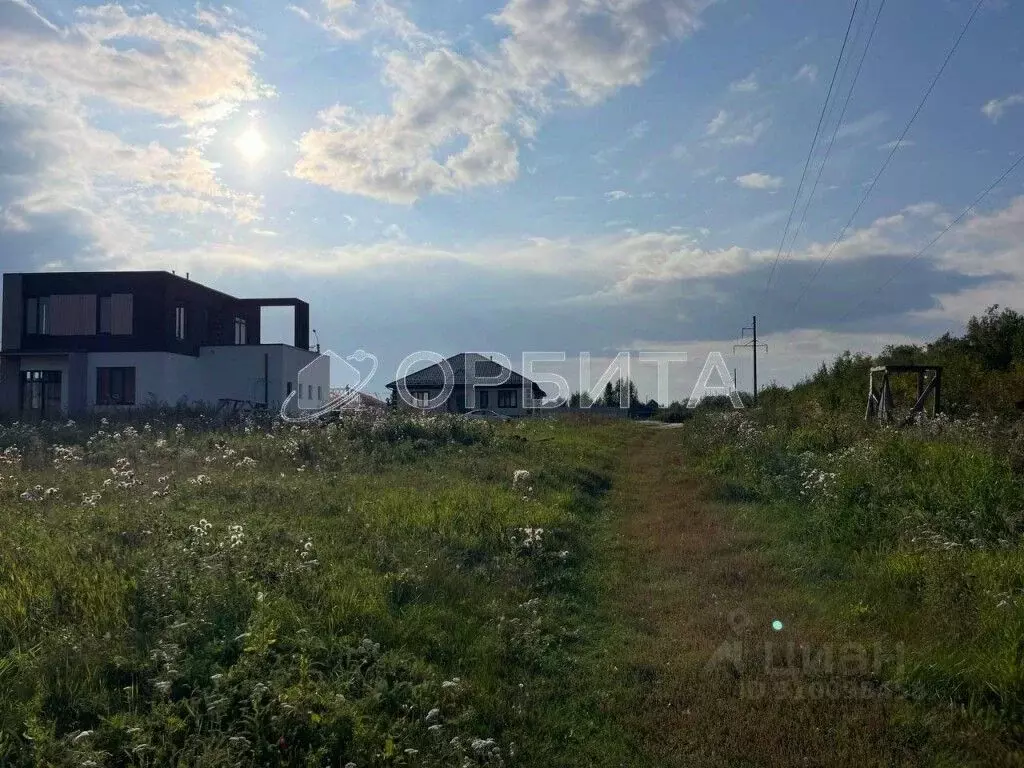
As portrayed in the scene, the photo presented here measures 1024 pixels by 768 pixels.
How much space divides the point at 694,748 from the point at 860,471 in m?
6.92

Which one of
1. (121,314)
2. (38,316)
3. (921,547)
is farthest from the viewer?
(38,316)

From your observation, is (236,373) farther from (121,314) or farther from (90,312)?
(90,312)

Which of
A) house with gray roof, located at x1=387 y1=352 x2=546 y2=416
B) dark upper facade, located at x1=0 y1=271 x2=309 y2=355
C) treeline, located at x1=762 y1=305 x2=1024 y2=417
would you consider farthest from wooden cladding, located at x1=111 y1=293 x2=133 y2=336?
treeline, located at x1=762 y1=305 x2=1024 y2=417

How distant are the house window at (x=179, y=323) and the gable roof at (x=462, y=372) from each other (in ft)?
64.1

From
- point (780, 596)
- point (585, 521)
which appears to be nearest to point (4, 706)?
point (780, 596)

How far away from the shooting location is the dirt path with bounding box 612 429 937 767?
4.68m

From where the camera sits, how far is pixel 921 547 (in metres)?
7.46

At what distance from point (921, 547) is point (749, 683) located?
289cm

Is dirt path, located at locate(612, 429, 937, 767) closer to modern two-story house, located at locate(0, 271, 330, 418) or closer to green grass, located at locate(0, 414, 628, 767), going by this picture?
green grass, located at locate(0, 414, 628, 767)

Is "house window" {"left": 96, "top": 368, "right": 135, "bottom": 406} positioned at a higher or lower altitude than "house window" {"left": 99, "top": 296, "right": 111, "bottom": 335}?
lower

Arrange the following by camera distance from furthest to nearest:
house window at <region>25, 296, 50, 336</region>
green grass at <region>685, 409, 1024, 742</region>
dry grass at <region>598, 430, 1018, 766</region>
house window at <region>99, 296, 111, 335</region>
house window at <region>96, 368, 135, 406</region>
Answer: house window at <region>25, 296, 50, 336</region> → house window at <region>99, 296, 111, 335</region> → house window at <region>96, 368, 135, 406</region> → green grass at <region>685, 409, 1024, 742</region> → dry grass at <region>598, 430, 1018, 766</region>

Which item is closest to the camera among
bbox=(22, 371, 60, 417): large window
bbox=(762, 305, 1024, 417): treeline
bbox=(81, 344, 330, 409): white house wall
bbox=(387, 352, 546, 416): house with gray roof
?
bbox=(762, 305, 1024, 417): treeline

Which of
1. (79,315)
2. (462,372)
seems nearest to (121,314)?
(79,315)

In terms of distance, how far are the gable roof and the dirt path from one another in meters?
43.1
